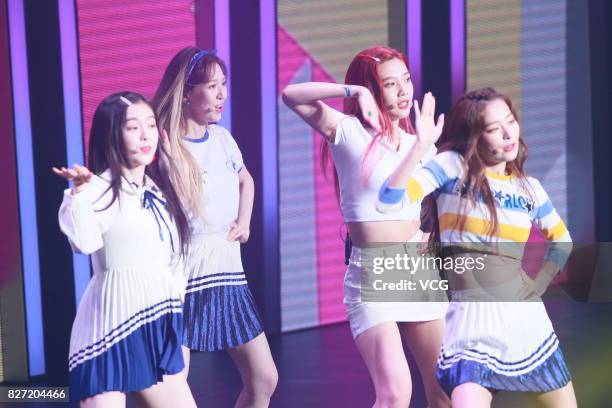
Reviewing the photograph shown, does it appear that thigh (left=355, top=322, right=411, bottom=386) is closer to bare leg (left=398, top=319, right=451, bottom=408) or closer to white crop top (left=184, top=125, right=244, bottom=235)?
bare leg (left=398, top=319, right=451, bottom=408)

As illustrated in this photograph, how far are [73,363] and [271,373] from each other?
108 cm

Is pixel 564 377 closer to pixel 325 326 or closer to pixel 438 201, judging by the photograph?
pixel 438 201

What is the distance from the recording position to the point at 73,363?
3859 millimetres

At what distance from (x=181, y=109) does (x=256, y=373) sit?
41.5 inches

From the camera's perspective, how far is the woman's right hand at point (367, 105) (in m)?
4.42

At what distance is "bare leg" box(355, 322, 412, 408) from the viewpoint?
169 inches

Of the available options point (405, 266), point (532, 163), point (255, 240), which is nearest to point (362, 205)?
point (405, 266)

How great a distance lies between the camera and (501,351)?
3949 millimetres

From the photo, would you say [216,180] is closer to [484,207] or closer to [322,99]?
[322,99]

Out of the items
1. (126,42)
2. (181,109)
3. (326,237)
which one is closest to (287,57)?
(326,237)

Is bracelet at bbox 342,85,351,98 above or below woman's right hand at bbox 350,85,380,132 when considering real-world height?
above

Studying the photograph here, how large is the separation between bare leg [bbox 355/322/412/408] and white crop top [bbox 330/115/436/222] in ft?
1.33

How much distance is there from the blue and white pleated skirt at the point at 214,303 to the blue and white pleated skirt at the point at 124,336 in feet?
2.66

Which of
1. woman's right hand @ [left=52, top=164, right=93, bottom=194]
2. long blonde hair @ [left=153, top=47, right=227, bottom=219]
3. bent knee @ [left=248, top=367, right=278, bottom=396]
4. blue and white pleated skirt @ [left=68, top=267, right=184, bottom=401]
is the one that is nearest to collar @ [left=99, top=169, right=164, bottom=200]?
woman's right hand @ [left=52, top=164, right=93, bottom=194]
